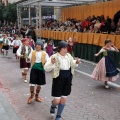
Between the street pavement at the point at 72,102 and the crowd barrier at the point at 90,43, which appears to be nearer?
the street pavement at the point at 72,102

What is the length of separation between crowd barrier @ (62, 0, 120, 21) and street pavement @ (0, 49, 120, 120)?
8.92 metres

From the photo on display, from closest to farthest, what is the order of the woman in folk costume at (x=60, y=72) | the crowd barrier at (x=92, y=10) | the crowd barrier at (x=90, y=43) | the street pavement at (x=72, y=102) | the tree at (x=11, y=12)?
the woman in folk costume at (x=60, y=72)
the street pavement at (x=72, y=102)
the crowd barrier at (x=90, y=43)
the crowd barrier at (x=92, y=10)
the tree at (x=11, y=12)

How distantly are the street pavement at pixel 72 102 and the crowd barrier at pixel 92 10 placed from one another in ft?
29.3

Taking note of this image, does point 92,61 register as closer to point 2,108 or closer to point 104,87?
point 104,87

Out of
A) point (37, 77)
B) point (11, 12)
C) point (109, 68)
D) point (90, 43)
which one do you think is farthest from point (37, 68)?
point (11, 12)

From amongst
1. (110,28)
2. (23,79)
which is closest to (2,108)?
(23,79)

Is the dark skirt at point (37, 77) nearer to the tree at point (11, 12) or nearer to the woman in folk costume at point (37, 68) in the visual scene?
the woman in folk costume at point (37, 68)

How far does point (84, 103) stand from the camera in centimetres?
656

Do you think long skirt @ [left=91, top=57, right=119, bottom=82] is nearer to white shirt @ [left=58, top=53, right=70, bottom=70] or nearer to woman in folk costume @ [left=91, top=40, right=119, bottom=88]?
woman in folk costume @ [left=91, top=40, right=119, bottom=88]

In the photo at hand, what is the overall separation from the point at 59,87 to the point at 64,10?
19.4 m

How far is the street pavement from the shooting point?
5695 mm

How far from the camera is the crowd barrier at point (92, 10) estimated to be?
16884 millimetres

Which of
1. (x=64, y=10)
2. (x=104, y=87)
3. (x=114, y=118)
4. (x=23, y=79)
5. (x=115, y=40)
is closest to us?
(x=114, y=118)

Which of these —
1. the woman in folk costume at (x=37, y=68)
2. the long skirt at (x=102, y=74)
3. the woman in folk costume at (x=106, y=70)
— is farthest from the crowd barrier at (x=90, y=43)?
the woman in folk costume at (x=37, y=68)
